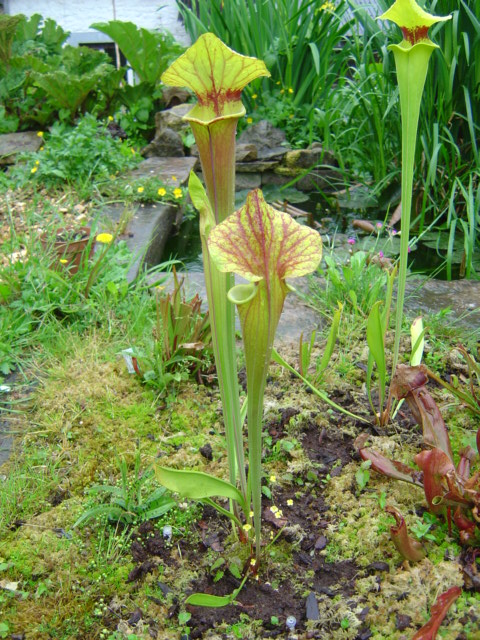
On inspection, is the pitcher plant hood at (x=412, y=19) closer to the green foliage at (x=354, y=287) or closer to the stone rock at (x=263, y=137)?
the green foliage at (x=354, y=287)

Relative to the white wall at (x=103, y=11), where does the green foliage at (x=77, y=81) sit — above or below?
below

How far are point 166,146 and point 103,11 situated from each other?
408cm

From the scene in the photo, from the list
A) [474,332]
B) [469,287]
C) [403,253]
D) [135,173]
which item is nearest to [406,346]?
[474,332]

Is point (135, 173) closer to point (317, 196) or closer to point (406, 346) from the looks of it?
point (317, 196)

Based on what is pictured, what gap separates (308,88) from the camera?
5422 millimetres

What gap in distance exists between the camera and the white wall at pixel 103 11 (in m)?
7.60

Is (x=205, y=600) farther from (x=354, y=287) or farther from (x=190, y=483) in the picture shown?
(x=354, y=287)

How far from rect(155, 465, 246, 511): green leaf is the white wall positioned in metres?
7.90

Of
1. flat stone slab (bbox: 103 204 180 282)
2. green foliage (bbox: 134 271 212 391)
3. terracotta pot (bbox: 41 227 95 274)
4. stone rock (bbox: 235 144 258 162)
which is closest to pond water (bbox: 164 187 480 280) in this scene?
flat stone slab (bbox: 103 204 180 282)

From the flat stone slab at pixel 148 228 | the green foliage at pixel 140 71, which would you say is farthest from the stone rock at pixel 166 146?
the flat stone slab at pixel 148 228

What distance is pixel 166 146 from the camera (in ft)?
16.4

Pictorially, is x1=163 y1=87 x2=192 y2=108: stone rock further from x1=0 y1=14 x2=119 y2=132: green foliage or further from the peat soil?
the peat soil

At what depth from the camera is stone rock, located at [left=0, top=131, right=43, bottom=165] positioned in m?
→ 4.57

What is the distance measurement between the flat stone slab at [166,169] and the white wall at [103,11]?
386 centimetres
